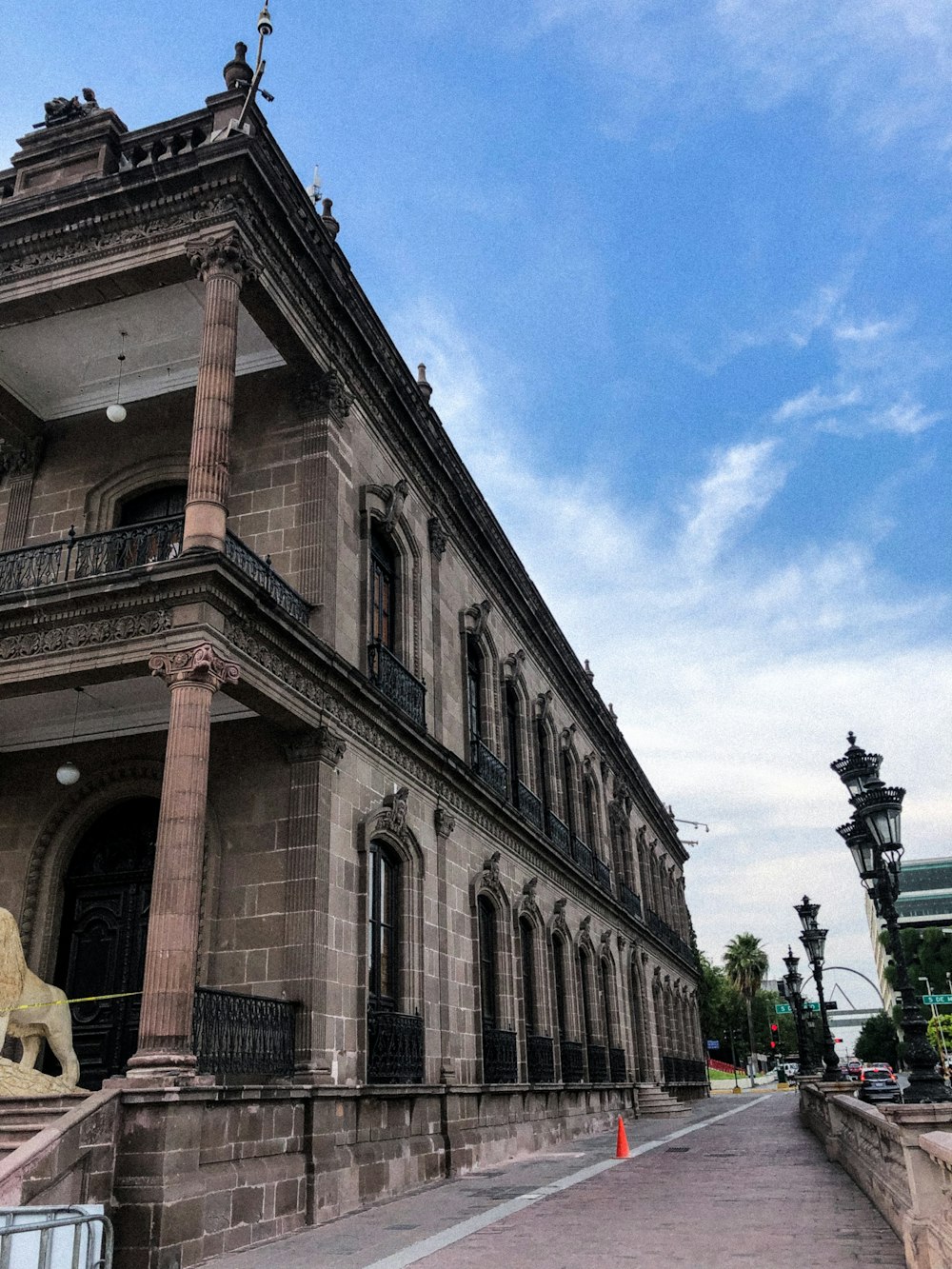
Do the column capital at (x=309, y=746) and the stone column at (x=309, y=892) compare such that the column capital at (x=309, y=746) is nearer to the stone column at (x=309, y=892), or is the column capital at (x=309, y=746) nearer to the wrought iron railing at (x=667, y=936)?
the stone column at (x=309, y=892)

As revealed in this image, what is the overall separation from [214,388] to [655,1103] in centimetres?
2492

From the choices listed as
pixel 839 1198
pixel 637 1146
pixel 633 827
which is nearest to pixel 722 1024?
pixel 633 827

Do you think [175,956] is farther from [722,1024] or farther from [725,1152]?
[722,1024]

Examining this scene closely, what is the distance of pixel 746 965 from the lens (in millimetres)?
92500

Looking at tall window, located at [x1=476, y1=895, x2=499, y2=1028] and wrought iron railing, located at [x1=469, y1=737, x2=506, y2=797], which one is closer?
tall window, located at [x1=476, y1=895, x2=499, y2=1028]

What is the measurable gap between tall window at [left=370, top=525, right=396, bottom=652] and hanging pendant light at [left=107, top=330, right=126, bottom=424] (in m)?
4.04

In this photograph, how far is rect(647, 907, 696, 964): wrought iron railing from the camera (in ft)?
123

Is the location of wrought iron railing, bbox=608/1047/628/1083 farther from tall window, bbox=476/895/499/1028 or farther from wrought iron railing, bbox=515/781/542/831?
tall window, bbox=476/895/499/1028

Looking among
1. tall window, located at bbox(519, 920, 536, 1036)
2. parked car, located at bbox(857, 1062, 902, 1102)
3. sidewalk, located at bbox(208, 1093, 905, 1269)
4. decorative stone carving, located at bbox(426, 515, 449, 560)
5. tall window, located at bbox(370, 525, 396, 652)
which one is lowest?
sidewalk, located at bbox(208, 1093, 905, 1269)

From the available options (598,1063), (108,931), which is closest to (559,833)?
(598,1063)

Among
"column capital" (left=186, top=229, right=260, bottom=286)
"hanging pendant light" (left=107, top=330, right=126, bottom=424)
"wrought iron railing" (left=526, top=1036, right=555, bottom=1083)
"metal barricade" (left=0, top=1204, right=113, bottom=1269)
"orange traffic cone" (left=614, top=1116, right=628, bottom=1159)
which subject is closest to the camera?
"metal barricade" (left=0, top=1204, right=113, bottom=1269)

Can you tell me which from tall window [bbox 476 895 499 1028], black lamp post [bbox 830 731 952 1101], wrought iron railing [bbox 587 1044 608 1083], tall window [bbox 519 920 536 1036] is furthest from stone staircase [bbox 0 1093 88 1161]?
wrought iron railing [bbox 587 1044 608 1083]

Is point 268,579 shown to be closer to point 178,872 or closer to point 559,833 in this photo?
point 178,872

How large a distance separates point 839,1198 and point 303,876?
6.74 metres
